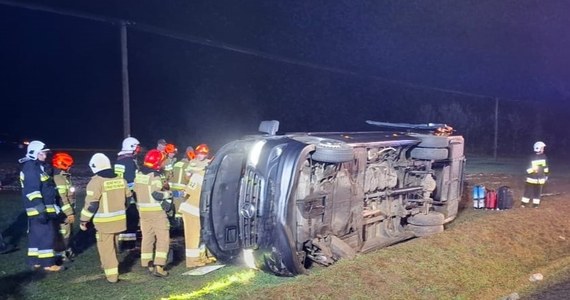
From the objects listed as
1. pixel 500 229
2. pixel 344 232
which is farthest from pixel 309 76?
pixel 344 232

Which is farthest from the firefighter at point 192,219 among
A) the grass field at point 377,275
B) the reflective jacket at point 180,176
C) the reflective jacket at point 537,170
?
the reflective jacket at point 537,170

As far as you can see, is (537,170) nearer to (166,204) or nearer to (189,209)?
(189,209)

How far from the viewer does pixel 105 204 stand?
6.02 m

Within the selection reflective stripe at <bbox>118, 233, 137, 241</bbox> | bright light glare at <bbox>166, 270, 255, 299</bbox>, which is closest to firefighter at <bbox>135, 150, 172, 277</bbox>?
bright light glare at <bbox>166, 270, 255, 299</bbox>

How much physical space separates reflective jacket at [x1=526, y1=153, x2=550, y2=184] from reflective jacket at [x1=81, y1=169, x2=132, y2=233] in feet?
30.3

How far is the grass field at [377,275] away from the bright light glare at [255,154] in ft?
4.45

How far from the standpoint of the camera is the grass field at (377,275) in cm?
532

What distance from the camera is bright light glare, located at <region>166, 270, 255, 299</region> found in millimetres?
5348

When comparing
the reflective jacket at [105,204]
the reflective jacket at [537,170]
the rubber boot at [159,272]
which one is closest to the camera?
the reflective jacket at [105,204]

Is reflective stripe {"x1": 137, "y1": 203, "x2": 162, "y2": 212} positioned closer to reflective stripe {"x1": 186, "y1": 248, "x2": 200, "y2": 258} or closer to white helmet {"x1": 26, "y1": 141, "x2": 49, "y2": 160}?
reflective stripe {"x1": 186, "y1": 248, "x2": 200, "y2": 258}

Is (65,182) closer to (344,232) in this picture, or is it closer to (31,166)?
(31,166)

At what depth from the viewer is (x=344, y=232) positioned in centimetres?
616

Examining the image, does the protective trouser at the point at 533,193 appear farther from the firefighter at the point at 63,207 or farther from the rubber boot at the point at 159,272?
the firefighter at the point at 63,207

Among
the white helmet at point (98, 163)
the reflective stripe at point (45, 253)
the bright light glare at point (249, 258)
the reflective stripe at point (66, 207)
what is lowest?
the reflective stripe at point (45, 253)
